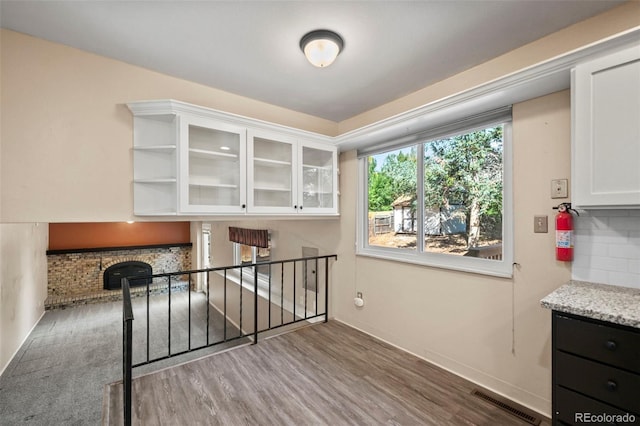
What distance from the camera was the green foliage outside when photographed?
2.13 m

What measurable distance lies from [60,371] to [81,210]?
293cm

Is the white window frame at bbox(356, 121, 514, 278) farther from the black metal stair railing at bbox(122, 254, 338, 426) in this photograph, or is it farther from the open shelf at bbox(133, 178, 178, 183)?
the open shelf at bbox(133, 178, 178, 183)

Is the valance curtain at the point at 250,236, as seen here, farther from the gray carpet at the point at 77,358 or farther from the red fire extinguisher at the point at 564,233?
the red fire extinguisher at the point at 564,233

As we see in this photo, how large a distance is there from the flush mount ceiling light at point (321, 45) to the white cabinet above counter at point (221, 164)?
89 cm

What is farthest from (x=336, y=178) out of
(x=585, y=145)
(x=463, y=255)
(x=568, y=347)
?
(x=568, y=347)

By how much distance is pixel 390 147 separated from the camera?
9.21 ft

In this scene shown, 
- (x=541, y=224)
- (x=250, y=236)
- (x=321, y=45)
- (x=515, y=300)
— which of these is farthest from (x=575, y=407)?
(x=250, y=236)

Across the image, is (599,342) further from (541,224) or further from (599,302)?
(541,224)

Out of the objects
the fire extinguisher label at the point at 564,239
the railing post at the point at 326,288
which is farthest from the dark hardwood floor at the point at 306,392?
the fire extinguisher label at the point at 564,239

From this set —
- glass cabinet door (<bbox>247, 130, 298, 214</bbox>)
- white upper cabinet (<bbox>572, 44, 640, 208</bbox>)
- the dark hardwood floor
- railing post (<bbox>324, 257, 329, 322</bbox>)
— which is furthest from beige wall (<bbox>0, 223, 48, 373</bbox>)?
white upper cabinet (<bbox>572, 44, 640, 208</bbox>)

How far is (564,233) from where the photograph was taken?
1669mm

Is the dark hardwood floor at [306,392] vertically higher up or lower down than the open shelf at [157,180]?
lower down

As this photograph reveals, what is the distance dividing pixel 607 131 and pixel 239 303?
17.7ft

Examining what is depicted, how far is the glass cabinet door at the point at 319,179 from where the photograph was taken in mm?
2984
